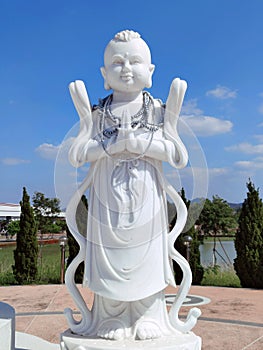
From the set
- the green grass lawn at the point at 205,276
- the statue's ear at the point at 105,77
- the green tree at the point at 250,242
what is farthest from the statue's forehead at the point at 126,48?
the green grass lawn at the point at 205,276

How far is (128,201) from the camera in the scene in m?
3.18

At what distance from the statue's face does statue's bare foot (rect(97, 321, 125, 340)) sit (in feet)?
6.14

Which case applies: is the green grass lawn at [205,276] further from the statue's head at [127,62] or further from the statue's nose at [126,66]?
the statue's nose at [126,66]

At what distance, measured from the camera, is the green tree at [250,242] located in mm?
9414

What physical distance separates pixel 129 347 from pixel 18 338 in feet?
6.55

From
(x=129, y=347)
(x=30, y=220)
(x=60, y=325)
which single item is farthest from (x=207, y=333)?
(x=30, y=220)

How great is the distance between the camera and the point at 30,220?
34.4 feet

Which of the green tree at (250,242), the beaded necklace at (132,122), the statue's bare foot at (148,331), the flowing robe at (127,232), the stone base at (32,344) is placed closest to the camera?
the statue's bare foot at (148,331)

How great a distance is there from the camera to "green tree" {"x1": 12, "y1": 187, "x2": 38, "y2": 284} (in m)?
10.2

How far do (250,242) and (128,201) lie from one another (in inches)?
282

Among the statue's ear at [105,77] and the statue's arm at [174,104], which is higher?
the statue's ear at [105,77]

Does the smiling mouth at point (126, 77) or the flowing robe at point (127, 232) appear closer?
the flowing robe at point (127, 232)

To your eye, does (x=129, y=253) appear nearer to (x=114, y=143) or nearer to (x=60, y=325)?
(x=114, y=143)

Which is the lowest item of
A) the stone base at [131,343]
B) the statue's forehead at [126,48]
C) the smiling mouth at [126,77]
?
the stone base at [131,343]
